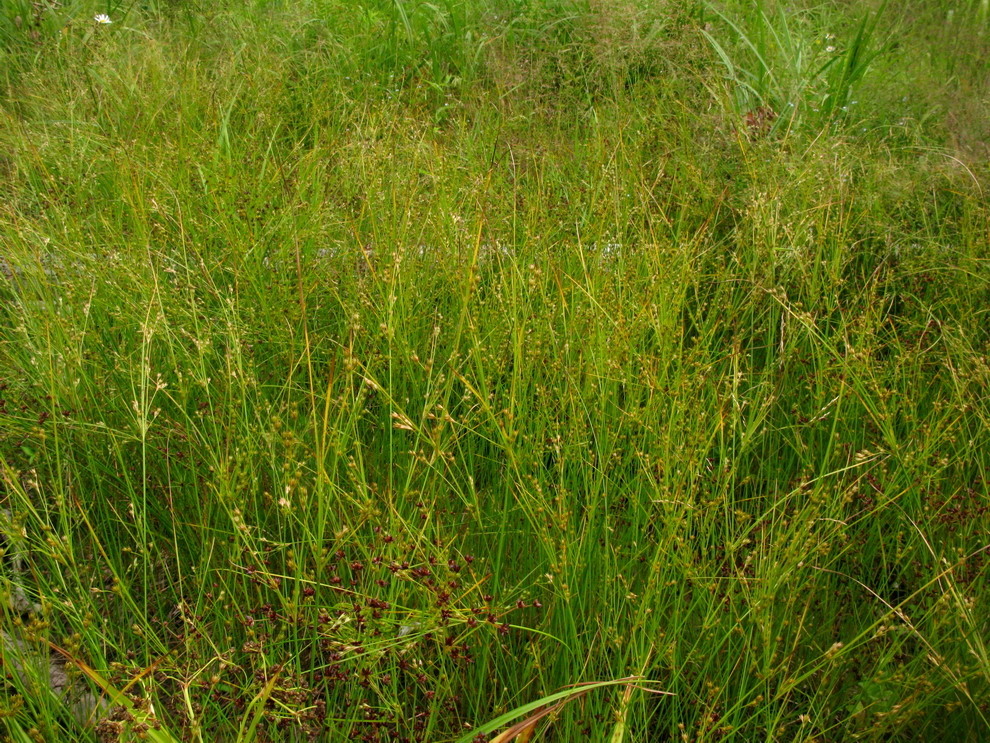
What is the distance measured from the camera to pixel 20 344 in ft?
5.86

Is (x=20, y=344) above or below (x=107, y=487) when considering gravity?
above

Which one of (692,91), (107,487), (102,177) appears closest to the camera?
(107,487)

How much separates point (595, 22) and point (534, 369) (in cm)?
235

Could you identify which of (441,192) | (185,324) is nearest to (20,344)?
(185,324)

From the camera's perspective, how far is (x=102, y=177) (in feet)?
8.91

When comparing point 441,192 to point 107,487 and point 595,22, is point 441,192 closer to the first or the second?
point 107,487

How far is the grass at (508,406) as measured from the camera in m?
1.25

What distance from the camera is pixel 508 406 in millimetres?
1592

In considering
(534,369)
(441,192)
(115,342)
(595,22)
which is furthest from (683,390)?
(595,22)

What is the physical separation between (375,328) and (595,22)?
2.31 metres

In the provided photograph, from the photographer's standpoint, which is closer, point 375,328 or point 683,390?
point 683,390

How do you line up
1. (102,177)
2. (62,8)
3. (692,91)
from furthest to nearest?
(62,8) < (692,91) < (102,177)

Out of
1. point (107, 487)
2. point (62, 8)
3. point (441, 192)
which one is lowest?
point (107, 487)

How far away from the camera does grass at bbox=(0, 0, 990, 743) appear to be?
1.25 metres
